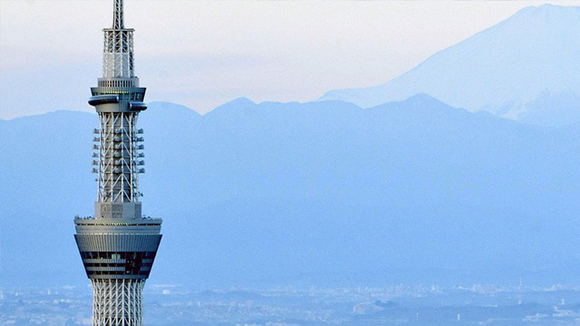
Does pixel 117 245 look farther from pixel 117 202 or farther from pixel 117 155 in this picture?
pixel 117 155

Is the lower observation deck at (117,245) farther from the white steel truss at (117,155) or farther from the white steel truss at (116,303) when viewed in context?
the white steel truss at (117,155)

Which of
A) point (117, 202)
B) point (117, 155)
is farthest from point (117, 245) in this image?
point (117, 155)

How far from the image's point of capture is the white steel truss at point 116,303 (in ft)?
480

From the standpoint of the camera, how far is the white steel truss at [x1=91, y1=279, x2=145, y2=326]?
14638cm

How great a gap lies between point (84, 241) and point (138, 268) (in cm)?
453

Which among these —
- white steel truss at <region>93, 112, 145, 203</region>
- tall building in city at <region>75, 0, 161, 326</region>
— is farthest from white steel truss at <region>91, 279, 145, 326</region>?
white steel truss at <region>93, 112, 145, 203</region>

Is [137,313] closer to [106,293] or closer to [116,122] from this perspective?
[106,293]

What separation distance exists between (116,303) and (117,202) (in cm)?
758

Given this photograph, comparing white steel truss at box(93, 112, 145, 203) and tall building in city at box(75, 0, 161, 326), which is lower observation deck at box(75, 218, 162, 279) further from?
white steel truss at box(93, 112, 145, 203)

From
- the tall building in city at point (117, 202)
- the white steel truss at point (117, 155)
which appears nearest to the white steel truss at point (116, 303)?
the tall building in city at point (117, 202)

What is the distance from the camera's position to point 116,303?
147m

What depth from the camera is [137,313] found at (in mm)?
147625

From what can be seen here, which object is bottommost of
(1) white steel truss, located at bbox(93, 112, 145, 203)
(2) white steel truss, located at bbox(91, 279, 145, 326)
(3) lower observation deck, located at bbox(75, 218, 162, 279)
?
(2) white steel truss, located at bbox(91, 279, 145, 326)

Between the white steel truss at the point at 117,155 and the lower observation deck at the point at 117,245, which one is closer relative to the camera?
the white steel truss at the point at 117,155
